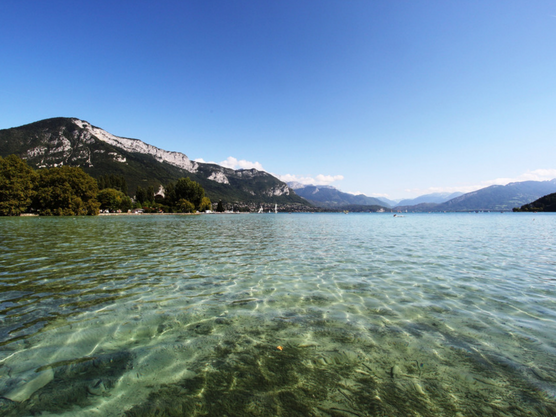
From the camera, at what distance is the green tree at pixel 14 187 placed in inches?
2945

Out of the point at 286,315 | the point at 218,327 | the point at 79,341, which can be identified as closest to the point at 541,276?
the point at 286,315

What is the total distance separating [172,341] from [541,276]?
15.5 metres

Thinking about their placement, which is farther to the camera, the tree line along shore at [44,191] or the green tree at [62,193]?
the green tree at [62,193]

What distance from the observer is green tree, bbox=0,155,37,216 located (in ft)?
245

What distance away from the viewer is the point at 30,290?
8.88 meters

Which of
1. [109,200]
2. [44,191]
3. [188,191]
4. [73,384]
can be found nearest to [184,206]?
[188,191]

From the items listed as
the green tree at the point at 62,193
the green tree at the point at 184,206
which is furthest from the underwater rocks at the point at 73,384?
the green tree at the point at 184,206

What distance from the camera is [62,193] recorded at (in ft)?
271

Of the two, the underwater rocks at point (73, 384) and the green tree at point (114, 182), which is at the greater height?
the green tree at point (114, 182)

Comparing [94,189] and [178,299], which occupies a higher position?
[94,189]

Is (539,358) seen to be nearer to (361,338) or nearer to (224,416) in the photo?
(361,338)

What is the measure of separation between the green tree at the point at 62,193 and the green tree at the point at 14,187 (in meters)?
3.01

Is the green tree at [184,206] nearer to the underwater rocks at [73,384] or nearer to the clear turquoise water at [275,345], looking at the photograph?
the clear turquoise water at [275,345]

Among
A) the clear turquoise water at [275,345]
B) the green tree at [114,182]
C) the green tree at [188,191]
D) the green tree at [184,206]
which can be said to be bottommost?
the clear turquoise water at [275,345]
